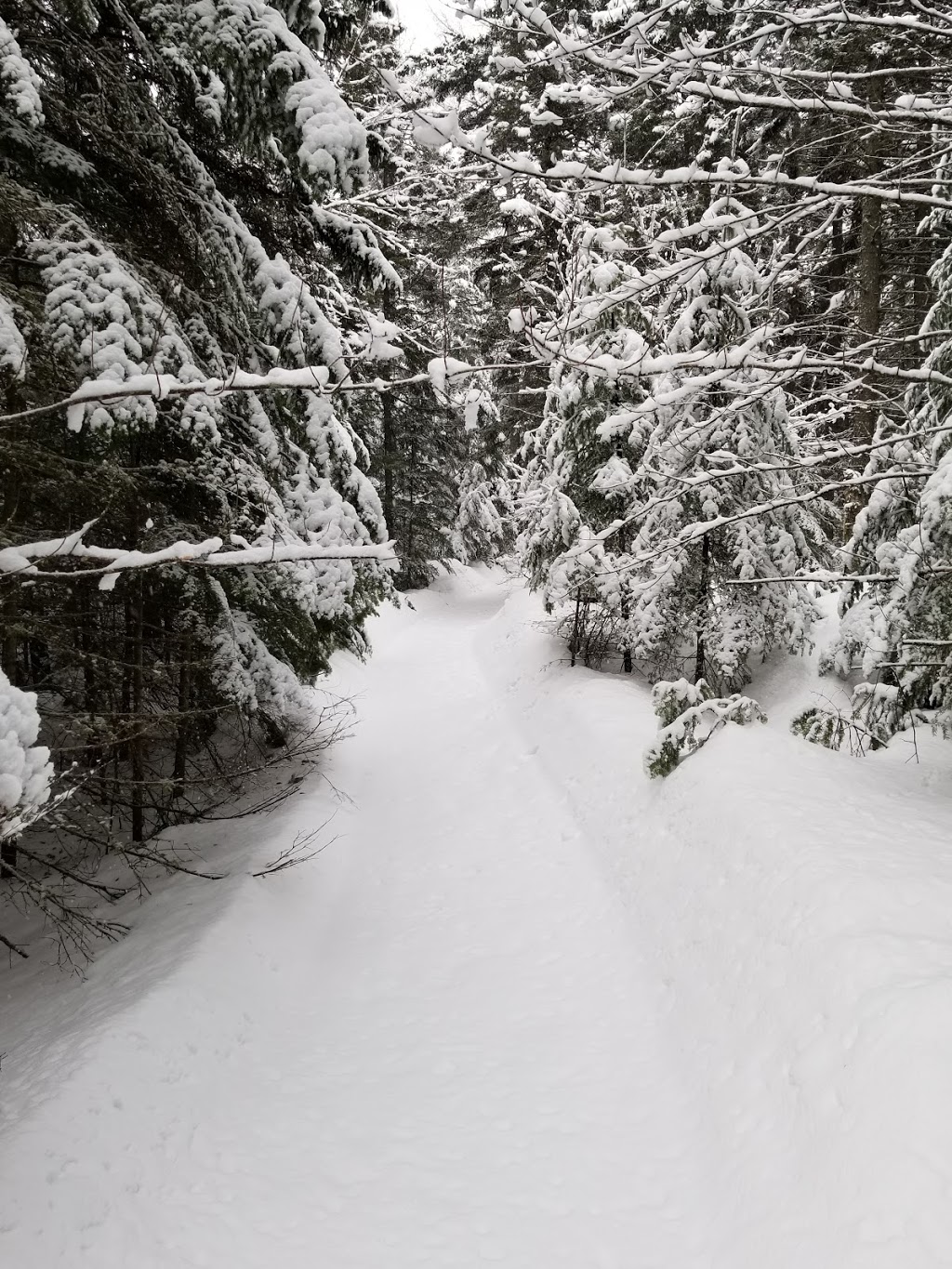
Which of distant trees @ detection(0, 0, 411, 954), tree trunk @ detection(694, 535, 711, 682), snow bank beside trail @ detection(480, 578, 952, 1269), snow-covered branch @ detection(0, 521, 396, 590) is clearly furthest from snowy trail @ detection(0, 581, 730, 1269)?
tree trunk @ detection(694, 535, 711, 682)

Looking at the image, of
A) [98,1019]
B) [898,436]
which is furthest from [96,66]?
[98,1019]

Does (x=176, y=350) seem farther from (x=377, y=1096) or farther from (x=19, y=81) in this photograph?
(x=377, y=1096)

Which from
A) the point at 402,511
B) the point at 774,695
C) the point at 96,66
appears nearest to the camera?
the point at 96,66

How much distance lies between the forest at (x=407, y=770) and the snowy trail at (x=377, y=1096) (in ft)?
0.09

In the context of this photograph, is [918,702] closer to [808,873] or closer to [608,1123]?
[808,873]

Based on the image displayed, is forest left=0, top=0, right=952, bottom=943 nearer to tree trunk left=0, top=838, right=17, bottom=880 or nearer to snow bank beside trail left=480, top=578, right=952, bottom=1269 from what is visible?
tree trunk left=0, top=838, right=17, bottom=880

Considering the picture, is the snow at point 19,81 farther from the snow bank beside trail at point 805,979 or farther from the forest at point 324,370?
the snow bank beside trail at point 805,979

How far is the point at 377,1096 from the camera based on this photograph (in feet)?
13.8

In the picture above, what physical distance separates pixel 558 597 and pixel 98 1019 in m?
8.18

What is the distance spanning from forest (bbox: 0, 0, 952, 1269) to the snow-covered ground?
0.02 metres

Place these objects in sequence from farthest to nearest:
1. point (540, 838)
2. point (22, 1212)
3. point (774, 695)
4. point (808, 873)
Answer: point (774, 695)
point (540, 838)
point (808, 873)
point (22, 1212)

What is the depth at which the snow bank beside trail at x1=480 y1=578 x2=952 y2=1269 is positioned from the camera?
275 centimetres

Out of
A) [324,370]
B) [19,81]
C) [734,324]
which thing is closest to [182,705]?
[19,81]

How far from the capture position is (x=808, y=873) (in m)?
4.20
